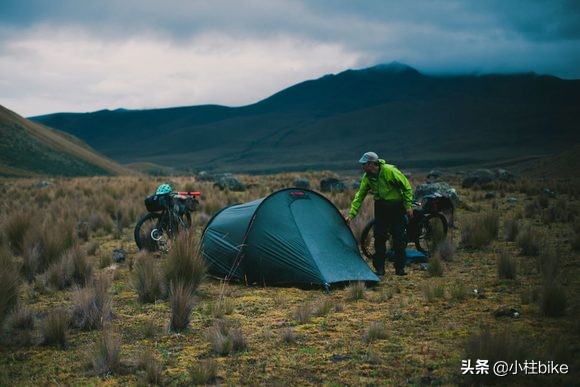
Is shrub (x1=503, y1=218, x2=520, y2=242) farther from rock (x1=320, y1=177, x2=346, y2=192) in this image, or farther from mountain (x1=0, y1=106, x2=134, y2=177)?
mountain (x1=0, y1=106, x2=134, y2=177)

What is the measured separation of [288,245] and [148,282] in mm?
2142

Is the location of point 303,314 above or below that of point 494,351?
below

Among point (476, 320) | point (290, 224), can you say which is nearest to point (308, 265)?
point (290, 224)

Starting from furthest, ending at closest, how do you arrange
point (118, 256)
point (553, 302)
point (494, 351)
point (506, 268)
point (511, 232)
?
point (511, 232) → point (118, 256) → point (506, 268) → point (553, 302) → point (494, 351)

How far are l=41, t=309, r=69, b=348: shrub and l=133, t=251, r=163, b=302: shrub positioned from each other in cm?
180

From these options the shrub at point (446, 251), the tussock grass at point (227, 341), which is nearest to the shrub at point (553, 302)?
the tussock grass at point (227, 341)

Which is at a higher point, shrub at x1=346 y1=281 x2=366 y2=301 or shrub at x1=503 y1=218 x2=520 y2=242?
shrub at x1=503 y1=218 x2=520 y2=242

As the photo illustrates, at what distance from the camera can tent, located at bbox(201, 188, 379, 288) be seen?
8.57m

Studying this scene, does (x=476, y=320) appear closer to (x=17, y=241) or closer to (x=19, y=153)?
(x=17, y=241)

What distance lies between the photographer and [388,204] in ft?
30.0

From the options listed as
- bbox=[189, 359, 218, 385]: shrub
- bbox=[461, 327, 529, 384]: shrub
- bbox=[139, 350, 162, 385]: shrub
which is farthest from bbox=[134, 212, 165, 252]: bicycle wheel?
bbox=[461, 327, 529, 384]: shrub

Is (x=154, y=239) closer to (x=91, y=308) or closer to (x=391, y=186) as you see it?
(x=91, y=308)

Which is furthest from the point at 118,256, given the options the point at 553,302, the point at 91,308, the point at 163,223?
the point at 553,302

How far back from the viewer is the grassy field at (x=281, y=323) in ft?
16.4
